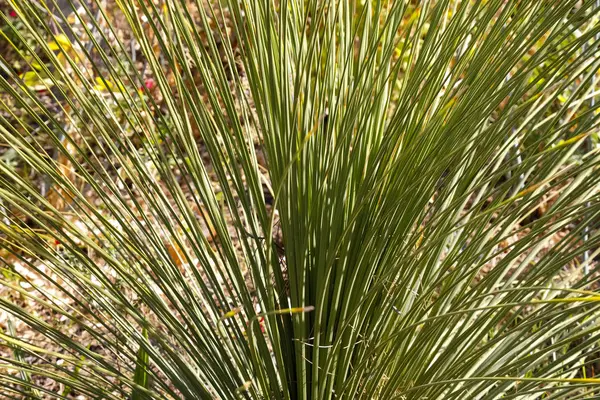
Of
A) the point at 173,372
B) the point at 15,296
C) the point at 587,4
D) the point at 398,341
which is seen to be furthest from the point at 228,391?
the point at 15,296

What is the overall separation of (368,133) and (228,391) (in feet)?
1.51

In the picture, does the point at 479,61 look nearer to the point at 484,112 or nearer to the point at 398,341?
the point at 484,112

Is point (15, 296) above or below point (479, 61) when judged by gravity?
above

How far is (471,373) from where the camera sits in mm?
1006

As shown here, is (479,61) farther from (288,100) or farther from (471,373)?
(471,373)

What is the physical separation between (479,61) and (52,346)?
6.30ft

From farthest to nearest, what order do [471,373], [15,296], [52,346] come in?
[15,296] → [52,346] → [471,373]

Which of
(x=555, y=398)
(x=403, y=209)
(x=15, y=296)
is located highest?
(x=15, y=296)

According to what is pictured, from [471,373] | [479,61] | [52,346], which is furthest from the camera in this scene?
[52,346]

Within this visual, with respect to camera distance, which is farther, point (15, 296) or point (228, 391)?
point (15, 296)

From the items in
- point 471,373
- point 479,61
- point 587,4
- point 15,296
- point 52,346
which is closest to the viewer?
point 587,4

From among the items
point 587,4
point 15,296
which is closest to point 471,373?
point 587,4

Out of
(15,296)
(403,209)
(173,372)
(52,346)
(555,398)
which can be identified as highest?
(15,296)

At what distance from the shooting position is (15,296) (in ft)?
8.10
